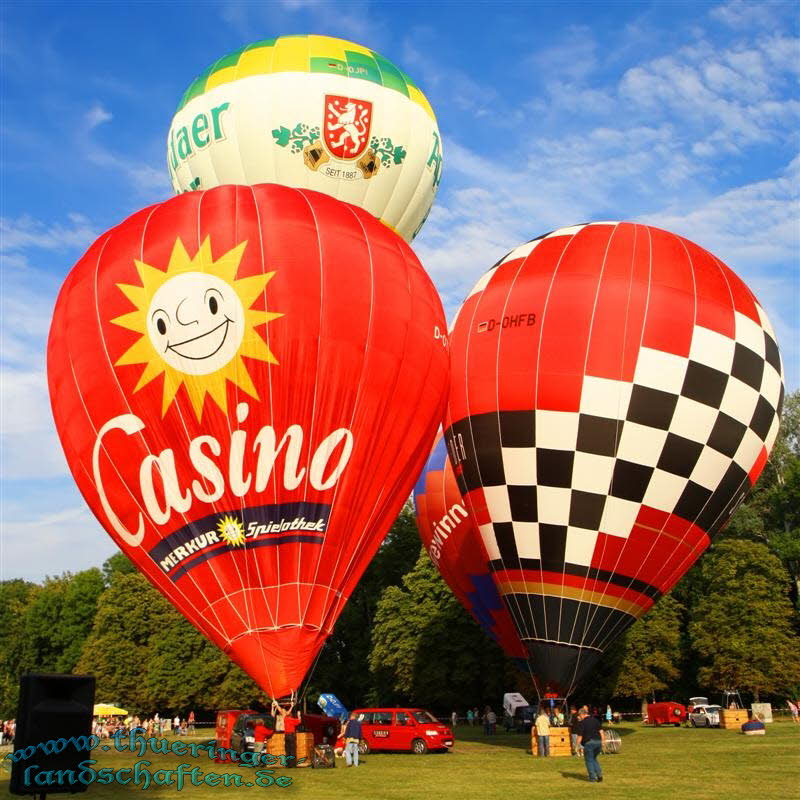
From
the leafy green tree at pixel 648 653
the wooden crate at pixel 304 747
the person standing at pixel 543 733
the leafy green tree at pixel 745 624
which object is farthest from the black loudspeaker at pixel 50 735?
the leafy green tree at pixel 745 624

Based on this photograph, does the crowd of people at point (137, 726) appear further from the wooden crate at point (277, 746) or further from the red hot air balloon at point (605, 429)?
the red hot air balloon at point (605, 429)

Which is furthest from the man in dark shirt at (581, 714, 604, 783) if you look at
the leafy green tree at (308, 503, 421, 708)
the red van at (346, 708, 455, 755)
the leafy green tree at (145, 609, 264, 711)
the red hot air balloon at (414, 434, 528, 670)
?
the leafy green tree at (145, 609, 264, 711)

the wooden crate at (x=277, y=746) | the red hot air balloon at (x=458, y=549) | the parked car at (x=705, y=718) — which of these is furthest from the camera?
the parked car at (x=705, y=718)

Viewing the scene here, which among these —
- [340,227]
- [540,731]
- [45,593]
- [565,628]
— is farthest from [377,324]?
[45,593]

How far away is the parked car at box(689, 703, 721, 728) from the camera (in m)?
28.2

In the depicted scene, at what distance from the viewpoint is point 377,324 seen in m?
16.8

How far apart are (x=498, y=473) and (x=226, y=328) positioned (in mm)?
6985

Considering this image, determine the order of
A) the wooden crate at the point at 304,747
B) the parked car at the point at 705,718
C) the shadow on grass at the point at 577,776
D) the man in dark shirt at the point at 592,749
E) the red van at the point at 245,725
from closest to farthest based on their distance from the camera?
the man in dark shirt at the point at 592,749 < the shadow on grass at the point at 577,776 < the wooden crate at the point at 304,747 < the red van at the point at 245,725 < the parked car at the point at 705,718

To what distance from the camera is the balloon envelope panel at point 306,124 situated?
23750mm

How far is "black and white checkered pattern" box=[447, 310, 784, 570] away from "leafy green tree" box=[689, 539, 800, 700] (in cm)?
1701

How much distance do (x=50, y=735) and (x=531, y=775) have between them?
9494 mm

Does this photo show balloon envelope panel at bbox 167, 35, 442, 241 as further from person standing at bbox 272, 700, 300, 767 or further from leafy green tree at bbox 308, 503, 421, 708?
leafy green tree at bbox 308, 503, 421, 708

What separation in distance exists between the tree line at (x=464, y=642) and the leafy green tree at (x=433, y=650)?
53 mm

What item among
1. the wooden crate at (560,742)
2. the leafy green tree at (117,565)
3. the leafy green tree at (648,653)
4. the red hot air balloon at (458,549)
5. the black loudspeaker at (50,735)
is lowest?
the wooden crate at (560,742)
